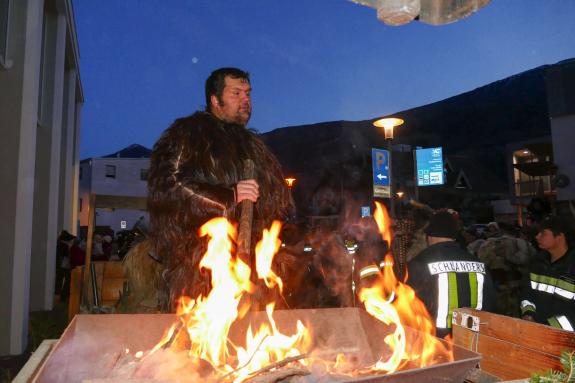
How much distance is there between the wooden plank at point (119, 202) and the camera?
6.05m

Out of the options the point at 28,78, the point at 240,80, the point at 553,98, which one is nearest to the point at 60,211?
the point at 28,78

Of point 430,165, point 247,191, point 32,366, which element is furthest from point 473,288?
point 430,165

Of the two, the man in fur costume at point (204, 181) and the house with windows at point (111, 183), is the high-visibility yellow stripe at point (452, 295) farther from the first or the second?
the house with windows at point (111, 183)

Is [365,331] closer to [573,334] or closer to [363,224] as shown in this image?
[573,334]

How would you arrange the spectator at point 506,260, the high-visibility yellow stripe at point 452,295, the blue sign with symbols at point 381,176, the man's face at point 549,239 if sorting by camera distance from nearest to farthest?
the high-visibility yellow stripe at point 452,295, the man's face at point 549,239, the spectator at point 506,260, the blue sign with symbols at point 381,176

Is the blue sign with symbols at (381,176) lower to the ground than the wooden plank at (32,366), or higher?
higher

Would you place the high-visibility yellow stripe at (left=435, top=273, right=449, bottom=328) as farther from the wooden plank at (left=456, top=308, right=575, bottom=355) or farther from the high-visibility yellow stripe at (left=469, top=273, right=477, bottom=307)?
the wooden plank at (left=456, top=308, right=575, bottom=355)

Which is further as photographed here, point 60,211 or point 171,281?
point 60,211

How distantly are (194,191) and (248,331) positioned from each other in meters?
0.94

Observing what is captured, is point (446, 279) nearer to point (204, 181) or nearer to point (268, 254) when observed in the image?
point (268, 254)

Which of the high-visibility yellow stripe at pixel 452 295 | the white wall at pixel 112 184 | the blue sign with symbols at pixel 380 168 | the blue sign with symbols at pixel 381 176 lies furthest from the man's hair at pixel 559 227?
the white wall at pixel 112 184

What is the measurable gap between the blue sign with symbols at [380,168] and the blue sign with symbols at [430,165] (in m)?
7.60

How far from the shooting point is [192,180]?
9.05ft

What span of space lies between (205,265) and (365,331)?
1.14 metres
